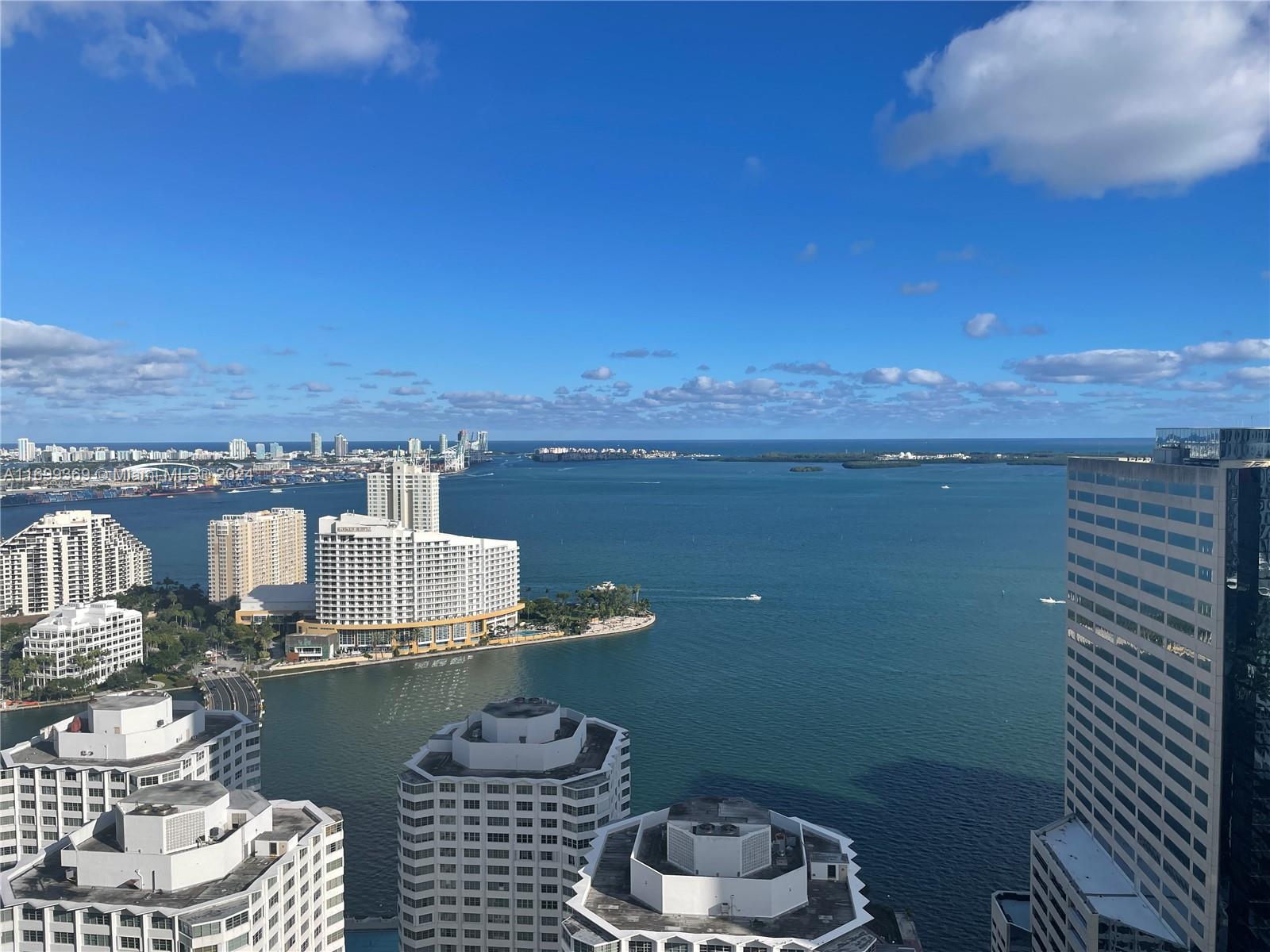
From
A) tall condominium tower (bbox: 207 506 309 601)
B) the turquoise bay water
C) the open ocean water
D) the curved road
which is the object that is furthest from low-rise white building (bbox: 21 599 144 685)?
tall condominium tower (bbox: 207 506 309 601)

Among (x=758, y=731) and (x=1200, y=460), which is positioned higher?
(x=1200, y=460)

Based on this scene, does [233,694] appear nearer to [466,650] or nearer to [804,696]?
[466,650]

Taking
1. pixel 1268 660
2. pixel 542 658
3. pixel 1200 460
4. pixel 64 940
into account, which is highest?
pixel 1200 460

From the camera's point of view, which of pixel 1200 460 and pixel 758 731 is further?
pixel 758 731

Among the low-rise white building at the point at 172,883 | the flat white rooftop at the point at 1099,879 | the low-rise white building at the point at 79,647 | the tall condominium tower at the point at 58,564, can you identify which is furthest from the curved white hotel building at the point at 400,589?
the flat white rooftop at the point at 1099,879

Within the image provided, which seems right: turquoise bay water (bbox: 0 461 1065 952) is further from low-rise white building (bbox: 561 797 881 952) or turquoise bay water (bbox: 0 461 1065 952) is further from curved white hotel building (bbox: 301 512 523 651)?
low-rise white building (bbox: 561 797 881 952)

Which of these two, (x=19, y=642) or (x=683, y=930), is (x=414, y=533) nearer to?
(x=19, y=642)

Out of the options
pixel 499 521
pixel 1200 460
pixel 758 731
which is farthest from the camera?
pixel 499 521

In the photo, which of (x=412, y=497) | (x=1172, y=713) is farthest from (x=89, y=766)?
(x=412, y=497)

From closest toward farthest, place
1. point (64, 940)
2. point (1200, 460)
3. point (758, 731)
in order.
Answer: point (64, 940), point (1200, 460), point (758, 731)

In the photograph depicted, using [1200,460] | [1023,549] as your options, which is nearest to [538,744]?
[1200,460]
